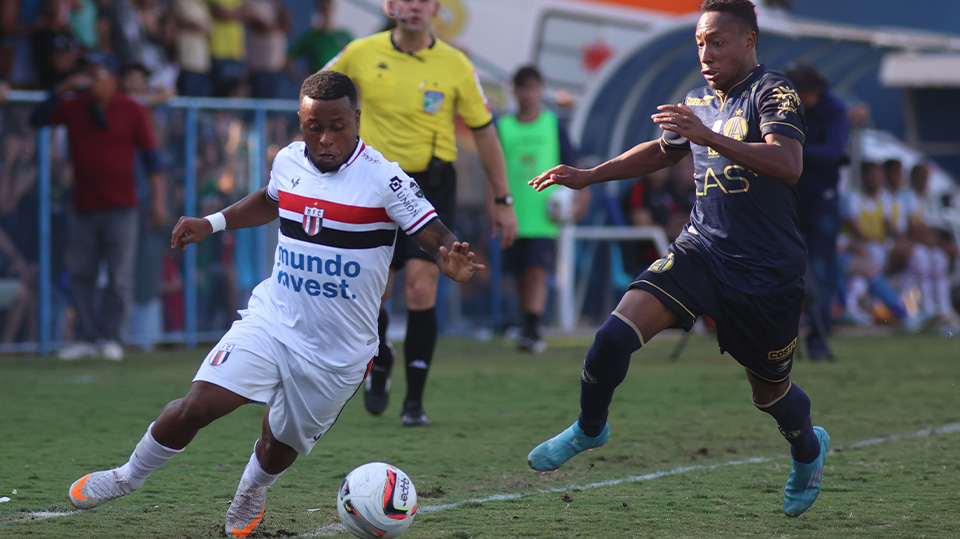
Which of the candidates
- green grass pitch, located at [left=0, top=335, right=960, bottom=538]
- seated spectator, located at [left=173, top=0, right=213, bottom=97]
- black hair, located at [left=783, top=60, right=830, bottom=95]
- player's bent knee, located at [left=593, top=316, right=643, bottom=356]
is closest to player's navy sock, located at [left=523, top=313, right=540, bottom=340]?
green grass pitch, located at [left=0, top=335, right=960, bottom=538]

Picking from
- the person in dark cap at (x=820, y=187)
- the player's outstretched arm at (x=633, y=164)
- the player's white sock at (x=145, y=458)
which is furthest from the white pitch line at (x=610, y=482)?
the person in dark cap at (x=820, y=187)

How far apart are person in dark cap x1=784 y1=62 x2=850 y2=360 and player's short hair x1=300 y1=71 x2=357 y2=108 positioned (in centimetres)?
549

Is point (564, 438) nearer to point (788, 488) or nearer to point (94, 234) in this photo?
point (788, 488)

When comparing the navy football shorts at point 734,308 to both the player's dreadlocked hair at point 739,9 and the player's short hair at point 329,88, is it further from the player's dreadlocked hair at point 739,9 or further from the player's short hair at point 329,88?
the player's short hair at point 329,88

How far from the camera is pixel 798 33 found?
49.2 feet

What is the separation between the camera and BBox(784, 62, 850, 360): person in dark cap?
9.80 metres

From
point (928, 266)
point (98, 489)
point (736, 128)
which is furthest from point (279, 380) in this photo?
point (928, 266)

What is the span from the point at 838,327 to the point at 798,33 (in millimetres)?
3524

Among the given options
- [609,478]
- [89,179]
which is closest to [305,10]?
[89,179]

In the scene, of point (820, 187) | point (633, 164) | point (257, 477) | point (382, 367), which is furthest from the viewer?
point (820, 187)

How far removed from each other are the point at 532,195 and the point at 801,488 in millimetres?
7524

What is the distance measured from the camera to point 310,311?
4.39 m

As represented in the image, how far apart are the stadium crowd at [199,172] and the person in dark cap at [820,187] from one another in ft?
0.74

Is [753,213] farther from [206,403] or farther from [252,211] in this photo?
[206,403]
